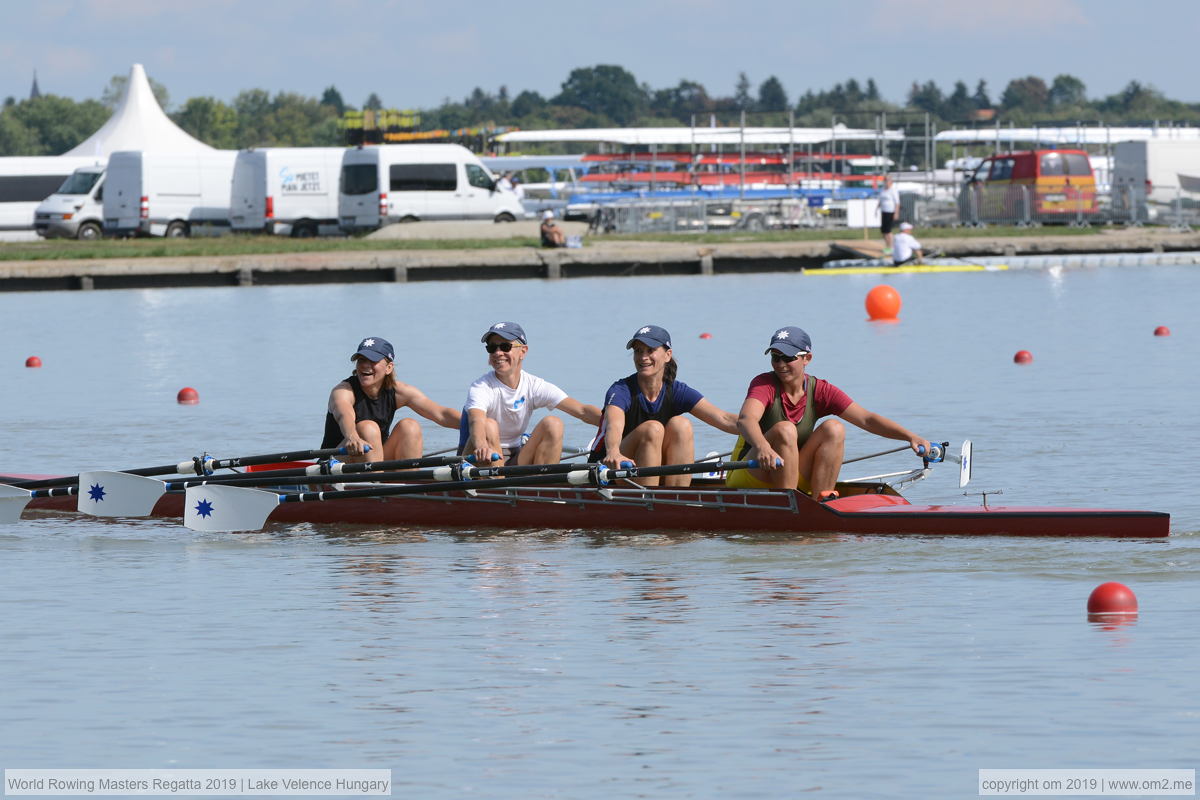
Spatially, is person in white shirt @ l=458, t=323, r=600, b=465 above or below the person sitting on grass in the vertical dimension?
below

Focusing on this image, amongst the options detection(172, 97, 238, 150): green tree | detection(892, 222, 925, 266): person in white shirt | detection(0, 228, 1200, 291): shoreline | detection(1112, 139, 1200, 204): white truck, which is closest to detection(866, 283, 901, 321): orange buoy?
detection(892, 222, 925, 266): person in white shirt

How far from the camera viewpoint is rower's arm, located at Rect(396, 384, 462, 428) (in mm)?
12805

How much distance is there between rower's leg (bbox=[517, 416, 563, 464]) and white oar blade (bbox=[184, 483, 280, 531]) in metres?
1.78

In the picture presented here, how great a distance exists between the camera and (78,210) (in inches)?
1797

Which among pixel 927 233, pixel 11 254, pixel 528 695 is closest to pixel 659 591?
pixel 528 695

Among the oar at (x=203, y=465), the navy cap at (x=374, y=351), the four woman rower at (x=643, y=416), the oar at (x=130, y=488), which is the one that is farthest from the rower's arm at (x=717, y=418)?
the oar at (x=130, y=488)

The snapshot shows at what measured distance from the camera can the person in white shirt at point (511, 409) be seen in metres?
12.2

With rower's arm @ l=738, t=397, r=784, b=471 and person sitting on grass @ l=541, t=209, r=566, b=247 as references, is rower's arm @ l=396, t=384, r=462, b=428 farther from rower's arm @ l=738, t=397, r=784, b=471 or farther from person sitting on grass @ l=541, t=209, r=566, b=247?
person sitting on grass @ l=541, t=209, r=566, b=247

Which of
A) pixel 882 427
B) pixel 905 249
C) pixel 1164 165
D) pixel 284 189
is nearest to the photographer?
pixel 882 427

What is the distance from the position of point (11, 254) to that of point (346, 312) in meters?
9.77

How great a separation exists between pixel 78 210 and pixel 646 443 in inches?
1428

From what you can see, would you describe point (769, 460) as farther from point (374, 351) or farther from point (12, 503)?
point (12, 503)

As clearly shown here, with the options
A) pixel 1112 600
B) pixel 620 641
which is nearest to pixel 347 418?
pixel 620 641

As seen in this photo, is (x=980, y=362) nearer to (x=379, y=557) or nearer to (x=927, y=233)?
(x=379, y=557)
